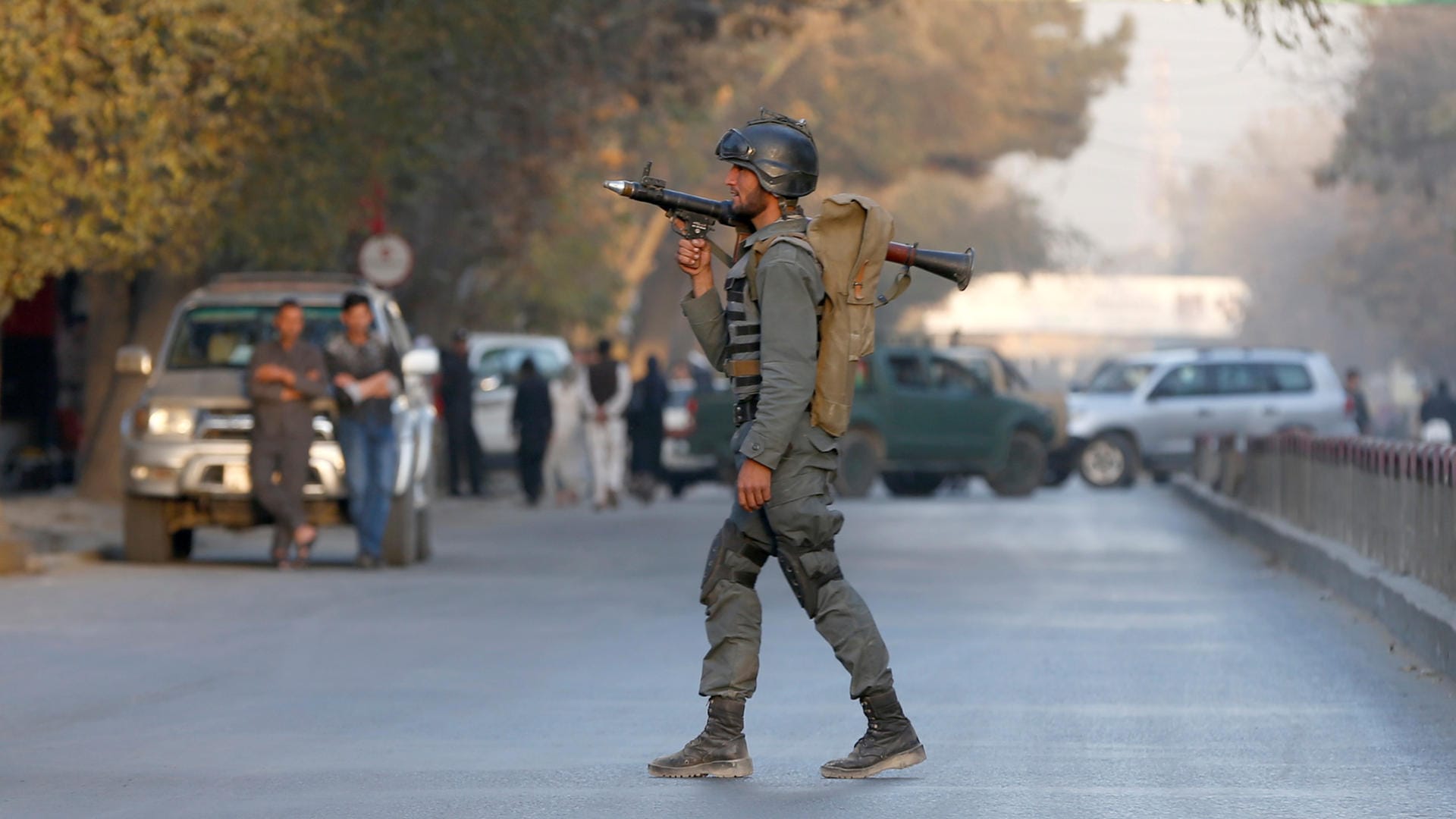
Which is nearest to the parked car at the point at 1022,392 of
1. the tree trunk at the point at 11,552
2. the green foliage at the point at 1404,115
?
the green foliage at the point at 1404,115

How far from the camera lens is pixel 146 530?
17.1 m

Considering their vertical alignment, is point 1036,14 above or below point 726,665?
above

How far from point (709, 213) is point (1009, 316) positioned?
10434 centimetres

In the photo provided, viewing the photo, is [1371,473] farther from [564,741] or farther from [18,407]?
[18,407]

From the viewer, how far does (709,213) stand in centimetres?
766

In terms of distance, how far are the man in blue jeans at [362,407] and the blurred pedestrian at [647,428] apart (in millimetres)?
11166

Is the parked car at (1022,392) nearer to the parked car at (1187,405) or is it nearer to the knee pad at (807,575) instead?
the parked car at (1187,405)

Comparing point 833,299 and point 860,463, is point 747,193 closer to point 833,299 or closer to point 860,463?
point 833,299

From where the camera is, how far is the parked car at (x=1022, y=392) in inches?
1251

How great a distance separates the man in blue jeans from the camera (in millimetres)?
16641

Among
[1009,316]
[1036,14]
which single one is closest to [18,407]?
[1036,14]

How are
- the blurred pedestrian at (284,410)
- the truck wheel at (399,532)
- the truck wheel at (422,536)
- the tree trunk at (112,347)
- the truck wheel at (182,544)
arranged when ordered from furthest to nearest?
the tree trunk at (112,347) < the truck wheel at (422,536) < the truck wheel at (182,544) < the truck wheel at (399,532) < the blurred pedestrian at (284,410)

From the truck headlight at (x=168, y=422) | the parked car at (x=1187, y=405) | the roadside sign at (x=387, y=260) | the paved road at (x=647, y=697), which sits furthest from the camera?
the parked car at (x=1187, y=405)

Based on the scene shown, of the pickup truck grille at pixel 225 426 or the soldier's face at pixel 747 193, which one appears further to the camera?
the pickup truck grille at pixel 225 426
